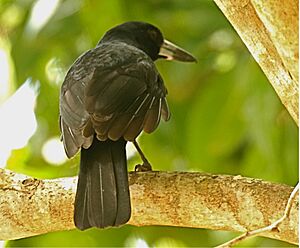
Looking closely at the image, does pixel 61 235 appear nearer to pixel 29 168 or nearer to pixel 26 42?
pixel 29 168

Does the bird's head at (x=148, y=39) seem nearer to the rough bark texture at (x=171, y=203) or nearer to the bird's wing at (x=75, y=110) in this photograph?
the bird's wing at (x=75, y=110)

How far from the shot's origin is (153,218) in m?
2.79

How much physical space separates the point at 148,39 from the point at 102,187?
151 centimetres

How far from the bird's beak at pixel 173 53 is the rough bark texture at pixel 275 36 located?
72.6 inches

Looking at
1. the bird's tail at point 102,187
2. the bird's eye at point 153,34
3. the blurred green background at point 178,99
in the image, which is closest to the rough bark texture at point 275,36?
the bird's tail at point 102,187

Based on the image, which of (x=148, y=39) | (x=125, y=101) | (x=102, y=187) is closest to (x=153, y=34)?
(x=148, y=39)

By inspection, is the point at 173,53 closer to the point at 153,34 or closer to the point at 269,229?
the point at 153,34

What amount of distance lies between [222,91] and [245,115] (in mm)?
293

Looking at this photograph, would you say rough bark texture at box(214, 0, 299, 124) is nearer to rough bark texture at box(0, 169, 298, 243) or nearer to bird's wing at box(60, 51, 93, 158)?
rough bark texture at box(0, 169, 298, 243)

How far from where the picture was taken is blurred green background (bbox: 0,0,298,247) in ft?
12.7

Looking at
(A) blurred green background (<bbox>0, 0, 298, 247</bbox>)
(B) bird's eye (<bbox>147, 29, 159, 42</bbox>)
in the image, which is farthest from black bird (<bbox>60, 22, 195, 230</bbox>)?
(B) bird's eye (<bbox>147, 29, 159, 42</bbox>)

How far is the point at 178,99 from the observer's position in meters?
4.36

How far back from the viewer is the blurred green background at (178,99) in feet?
12.7

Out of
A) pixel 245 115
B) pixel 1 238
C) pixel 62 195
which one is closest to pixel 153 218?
pixel 62 195
